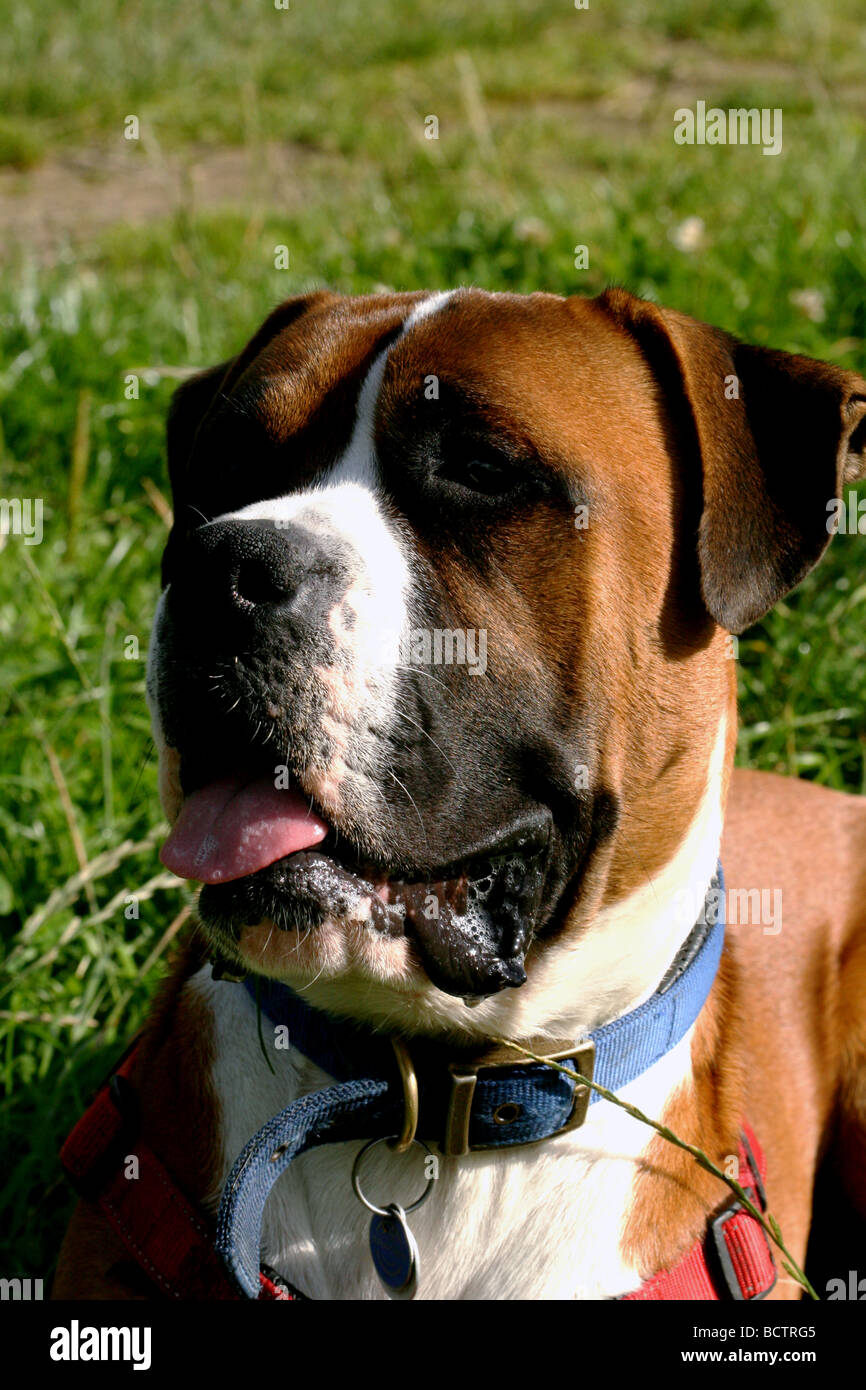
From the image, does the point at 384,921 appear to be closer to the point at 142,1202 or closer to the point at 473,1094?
the point at 473,1094

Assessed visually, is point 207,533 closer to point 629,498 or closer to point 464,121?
point 629,498

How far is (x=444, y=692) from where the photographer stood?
2.23 m

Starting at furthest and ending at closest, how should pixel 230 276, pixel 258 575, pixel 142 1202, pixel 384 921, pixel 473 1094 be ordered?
pixel 230 276 → pixel 142 1202 → pixel 473 1094 → pixel 384 921 → pixel 258 575

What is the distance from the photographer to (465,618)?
229 cm

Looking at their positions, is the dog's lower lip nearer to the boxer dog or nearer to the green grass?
the boxer dog

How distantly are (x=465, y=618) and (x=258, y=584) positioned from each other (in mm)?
345

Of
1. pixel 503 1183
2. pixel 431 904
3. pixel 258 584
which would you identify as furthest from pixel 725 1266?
pixel 258 584

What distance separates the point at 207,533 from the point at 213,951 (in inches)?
29.8

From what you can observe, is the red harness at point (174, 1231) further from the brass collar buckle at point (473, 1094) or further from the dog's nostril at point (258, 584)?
the dog's nostril at point (258, 584)

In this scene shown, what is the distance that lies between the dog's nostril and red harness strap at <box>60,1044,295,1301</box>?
3.42 ft

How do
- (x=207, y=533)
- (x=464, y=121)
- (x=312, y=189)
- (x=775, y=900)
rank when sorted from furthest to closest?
1. (x=464, y=121)
2. (x=312, y=189)
3. (x=775, y=900)
4. (x=207, y=533)

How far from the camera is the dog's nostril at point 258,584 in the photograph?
2127mm
